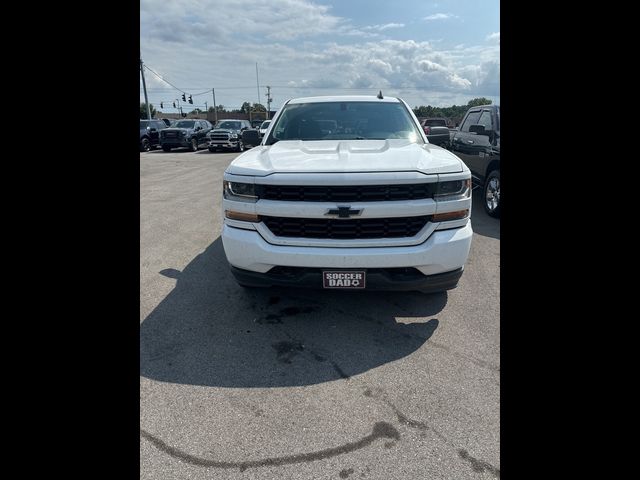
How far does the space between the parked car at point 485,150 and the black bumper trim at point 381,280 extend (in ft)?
14.3

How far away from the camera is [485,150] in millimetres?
7238

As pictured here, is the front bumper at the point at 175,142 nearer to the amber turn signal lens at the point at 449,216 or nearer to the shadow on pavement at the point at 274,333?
the shadow on pavement at the point at 274,333

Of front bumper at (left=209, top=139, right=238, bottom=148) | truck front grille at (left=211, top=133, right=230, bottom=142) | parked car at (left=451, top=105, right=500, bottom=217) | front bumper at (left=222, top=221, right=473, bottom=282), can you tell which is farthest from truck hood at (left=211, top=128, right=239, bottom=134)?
front bumper at (left=222, top=221, right=473, bottom=282)

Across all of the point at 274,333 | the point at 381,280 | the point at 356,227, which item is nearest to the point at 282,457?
the point at 274,333

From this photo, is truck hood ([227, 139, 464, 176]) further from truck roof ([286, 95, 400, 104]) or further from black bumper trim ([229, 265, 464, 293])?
truck roof ([286, 95, 400, 104])

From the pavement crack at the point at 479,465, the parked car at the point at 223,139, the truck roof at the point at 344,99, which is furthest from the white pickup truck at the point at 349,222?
the parked car at the point at 223,139

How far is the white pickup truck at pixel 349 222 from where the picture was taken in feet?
9.25

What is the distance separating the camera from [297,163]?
3.04 metres

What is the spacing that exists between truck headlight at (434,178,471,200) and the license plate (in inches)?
32.9

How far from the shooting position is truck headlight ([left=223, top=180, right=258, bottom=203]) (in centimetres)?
297
